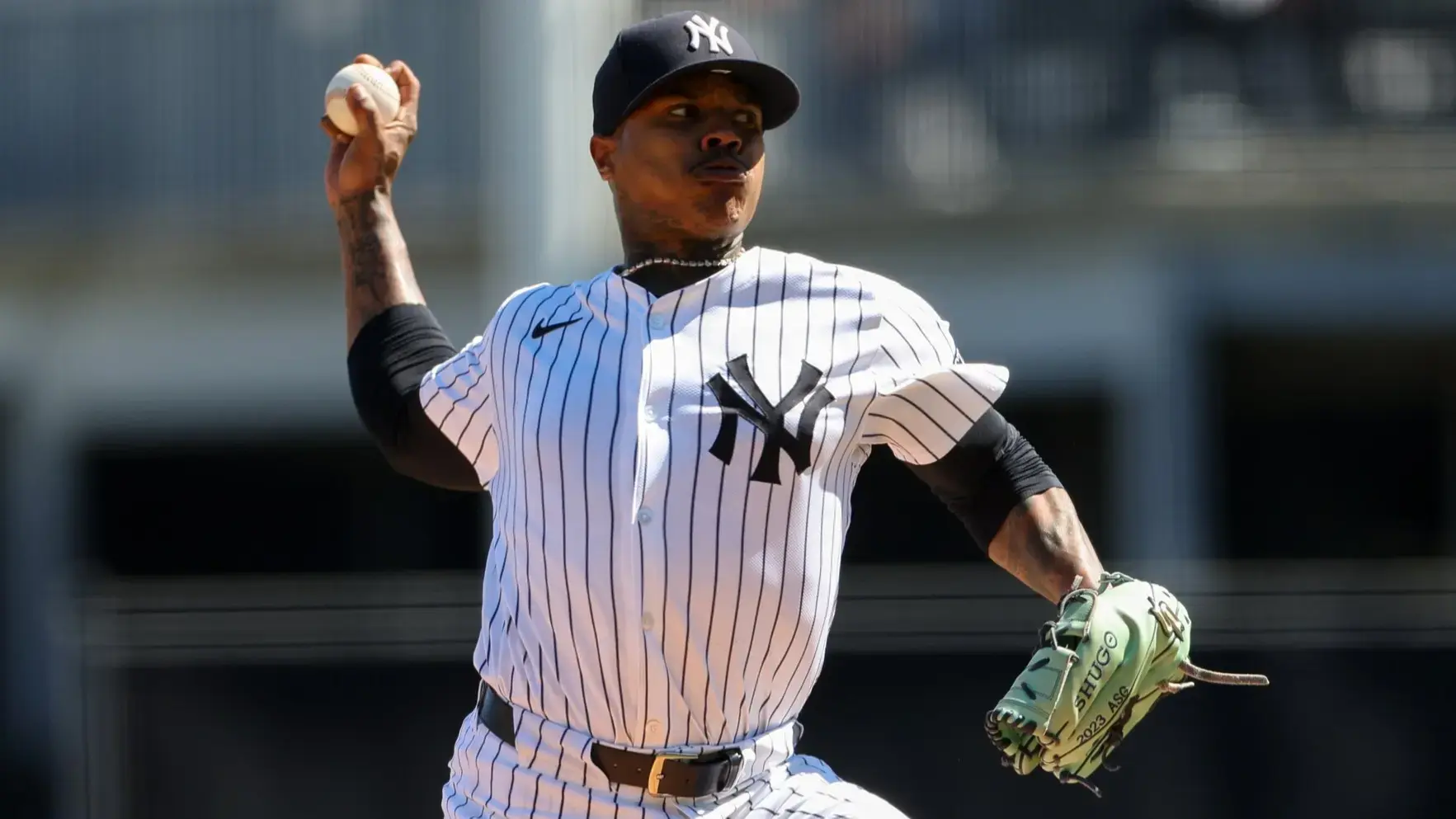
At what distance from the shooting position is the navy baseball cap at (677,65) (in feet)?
10.7

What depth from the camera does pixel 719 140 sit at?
3.29 metres

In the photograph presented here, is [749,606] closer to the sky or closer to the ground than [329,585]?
closer to the sky

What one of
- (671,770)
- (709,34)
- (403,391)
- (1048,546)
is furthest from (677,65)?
(671,770)

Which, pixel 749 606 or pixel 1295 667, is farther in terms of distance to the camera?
pixel 1295 667

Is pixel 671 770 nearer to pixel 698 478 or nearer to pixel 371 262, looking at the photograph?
pixel 698 478

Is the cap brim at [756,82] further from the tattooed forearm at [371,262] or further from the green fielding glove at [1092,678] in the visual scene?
the green fielding glove at [1092,678]

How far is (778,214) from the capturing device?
11.9 m

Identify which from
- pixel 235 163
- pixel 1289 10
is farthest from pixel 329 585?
pixel 1289 10

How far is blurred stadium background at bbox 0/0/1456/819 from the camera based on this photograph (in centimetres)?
1162

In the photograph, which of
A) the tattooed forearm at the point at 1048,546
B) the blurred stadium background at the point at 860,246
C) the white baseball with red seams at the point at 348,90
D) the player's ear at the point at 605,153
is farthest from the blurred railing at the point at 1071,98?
the tattooed forearm at the point at 1048,546

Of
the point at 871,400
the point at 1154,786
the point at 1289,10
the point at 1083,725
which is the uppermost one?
the point at 1289,10

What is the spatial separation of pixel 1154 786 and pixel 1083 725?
3.85 meters

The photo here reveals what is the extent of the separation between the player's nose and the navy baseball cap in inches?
3.4

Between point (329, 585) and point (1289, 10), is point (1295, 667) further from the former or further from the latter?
point (1289, 10)
